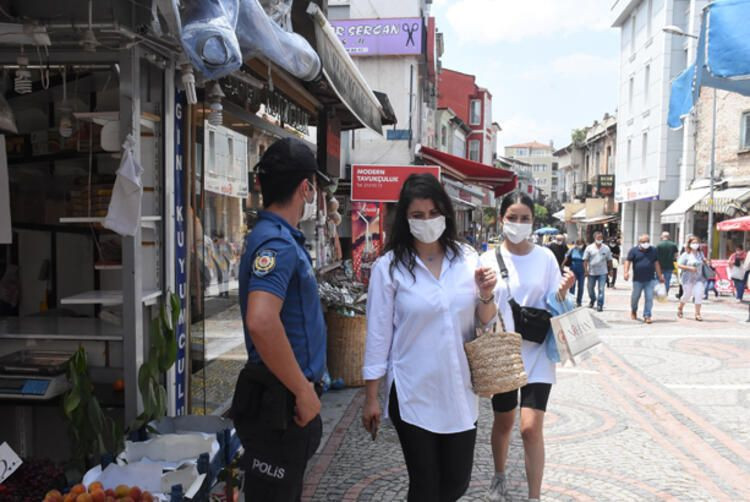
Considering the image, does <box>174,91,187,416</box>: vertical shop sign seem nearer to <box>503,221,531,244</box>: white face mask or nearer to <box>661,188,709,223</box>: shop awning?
<box>503,221,531,244</box>: white face mask

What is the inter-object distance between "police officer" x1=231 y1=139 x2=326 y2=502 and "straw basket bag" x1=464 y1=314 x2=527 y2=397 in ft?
2.72

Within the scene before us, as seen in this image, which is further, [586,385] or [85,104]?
[586,385]

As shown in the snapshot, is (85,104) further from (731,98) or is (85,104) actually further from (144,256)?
(731,98)

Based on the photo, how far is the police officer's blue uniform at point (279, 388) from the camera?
2.39 metres

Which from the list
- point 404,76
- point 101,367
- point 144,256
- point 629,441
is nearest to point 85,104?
point 144,256

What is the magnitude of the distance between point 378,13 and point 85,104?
1808cm

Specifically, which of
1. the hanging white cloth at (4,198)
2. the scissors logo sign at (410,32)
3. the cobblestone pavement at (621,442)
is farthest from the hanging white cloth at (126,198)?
the scissors logo sign at (410,32)

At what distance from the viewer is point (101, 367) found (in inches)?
156

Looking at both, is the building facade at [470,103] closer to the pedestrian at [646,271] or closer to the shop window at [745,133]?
the shop window at [745,133]

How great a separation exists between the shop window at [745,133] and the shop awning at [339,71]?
20533 millimetres

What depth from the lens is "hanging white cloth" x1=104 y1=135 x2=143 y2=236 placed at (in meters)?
3.41

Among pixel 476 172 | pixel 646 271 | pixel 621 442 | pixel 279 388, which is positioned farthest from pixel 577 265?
pixel 279 388

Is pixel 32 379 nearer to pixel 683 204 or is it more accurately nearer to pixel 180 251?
pixel 180 251

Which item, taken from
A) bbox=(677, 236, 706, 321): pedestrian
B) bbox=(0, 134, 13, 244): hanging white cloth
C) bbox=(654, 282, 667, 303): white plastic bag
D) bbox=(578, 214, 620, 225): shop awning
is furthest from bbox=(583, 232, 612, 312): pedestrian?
bbox=(578, 214, 620, 225): shop awning
